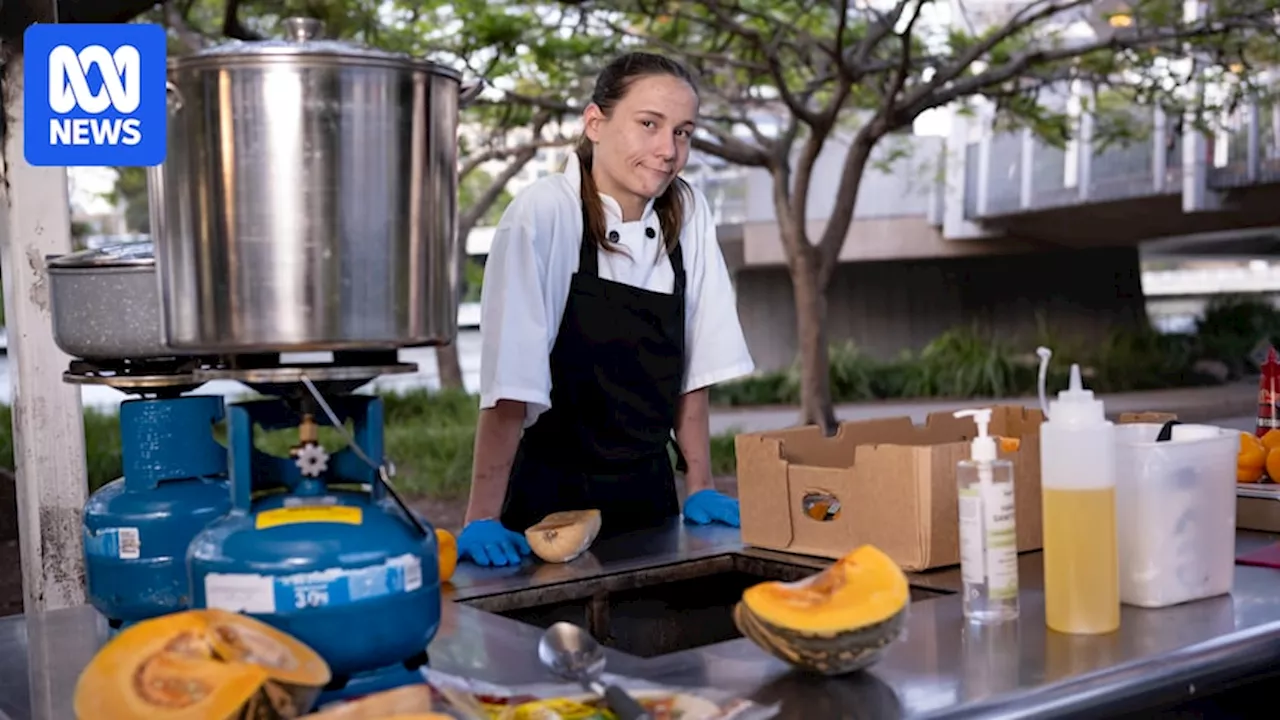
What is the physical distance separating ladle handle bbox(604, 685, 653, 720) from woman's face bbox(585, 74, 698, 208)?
1.30 meters

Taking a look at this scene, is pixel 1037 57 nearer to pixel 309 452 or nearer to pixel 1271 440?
pixel 1271 440

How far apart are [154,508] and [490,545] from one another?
24.4 inches

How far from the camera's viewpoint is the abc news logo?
246 centimetres

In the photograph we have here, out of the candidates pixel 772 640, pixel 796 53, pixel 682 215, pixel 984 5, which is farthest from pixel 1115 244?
pixel 772 640

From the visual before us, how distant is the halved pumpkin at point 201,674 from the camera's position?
3.82ft

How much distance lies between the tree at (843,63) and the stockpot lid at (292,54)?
223 inches

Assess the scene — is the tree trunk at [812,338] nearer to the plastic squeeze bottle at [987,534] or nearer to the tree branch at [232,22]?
the tree branch at [232,22]

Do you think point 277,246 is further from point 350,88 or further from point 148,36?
point 148,36

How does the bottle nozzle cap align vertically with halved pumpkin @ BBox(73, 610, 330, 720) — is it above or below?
above

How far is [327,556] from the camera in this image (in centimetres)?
130

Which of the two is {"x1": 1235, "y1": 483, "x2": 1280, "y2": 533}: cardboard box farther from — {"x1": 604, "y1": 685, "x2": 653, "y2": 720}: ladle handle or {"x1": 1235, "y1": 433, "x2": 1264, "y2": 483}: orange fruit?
{"x1": 604, "y1": 685, "x2": 653, "y2": 720}: ladle handle

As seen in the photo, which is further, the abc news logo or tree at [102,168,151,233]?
tree at [102,168,151,233]

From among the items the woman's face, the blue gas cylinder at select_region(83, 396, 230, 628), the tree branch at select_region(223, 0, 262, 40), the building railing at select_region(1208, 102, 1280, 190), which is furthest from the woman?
the building railing at select_region(1208, 102, 1280, 190)

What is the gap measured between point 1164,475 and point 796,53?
761cm
